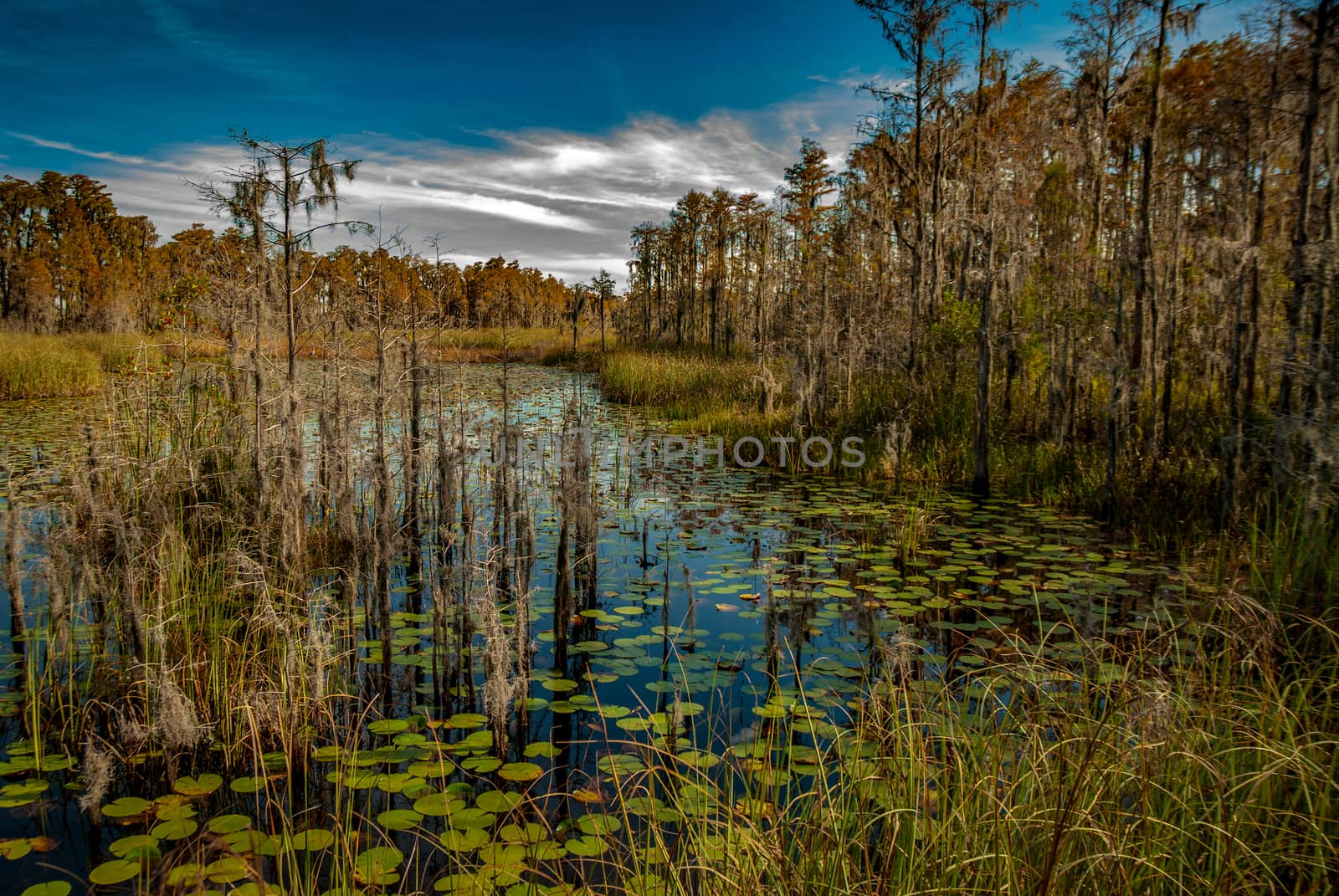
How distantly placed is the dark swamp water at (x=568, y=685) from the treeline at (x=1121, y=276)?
1625 millimetres

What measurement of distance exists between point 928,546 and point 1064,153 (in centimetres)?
1049

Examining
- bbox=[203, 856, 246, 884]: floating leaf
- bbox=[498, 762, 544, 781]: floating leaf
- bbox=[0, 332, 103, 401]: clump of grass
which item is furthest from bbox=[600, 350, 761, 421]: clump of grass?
bbox=[0, 332, 103, 401]: clump of grass

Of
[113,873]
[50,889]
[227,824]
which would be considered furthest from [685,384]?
[50,889]

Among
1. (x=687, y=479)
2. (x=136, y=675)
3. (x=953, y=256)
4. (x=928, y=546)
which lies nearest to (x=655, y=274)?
(x=953, y=256)

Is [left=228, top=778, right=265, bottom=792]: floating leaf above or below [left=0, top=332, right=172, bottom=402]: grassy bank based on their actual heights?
below

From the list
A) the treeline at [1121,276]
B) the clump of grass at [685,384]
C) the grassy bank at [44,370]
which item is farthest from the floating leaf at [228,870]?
the grassy bank at [44,370]

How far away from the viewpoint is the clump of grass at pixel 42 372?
15375 millimetres

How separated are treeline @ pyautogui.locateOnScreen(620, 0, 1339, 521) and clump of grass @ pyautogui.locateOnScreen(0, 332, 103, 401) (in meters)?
16.4

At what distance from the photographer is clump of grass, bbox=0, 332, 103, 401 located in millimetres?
15375

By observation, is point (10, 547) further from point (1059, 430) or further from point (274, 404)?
point (1059, 430)

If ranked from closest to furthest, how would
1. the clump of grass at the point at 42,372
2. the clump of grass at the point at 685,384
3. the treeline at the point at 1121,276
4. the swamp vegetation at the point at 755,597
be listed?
the swamp vegetation at the point at 755,597 < the treeline at the point at 1121,276 < the clump of grass at the point at 685,384 < the clump of grass at the point at 42,372

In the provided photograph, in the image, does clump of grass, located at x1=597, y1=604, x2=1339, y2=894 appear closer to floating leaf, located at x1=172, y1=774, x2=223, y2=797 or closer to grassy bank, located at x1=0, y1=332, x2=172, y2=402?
floating leaf, located at x1=172, y1=774, x2=223, y2=797

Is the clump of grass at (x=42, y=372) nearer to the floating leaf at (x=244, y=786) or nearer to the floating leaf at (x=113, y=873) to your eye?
the floating leaf at (x=244, y=786)

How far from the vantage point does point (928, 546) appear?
6176 millimetres
